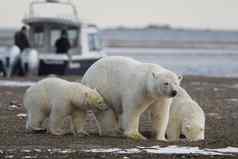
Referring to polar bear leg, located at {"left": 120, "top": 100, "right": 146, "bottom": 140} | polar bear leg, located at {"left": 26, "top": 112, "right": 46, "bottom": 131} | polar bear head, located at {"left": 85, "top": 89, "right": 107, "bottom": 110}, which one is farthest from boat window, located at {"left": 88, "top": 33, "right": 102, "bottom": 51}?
polar bear leg, located at {"left": 120, "top": 100, "right": 146, "bottom": 140}

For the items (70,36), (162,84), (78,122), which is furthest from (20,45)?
(162,84)

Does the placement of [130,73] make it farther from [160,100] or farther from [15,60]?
[15,60]

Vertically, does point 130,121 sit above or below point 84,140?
above

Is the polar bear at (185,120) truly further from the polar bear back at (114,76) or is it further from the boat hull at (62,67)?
the boat hull at (62,67)

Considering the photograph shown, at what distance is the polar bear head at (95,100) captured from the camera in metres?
12.7

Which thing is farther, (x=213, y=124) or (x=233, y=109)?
(x=233, y=109)

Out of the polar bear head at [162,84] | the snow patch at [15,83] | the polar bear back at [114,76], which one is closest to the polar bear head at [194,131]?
the polar bear head at [162,84]

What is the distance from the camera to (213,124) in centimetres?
1536

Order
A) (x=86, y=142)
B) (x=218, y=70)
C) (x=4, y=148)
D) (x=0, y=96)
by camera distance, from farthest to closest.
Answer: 1. (x=218, y=70)
2. (x=0, y=96)
3. (x=86, y=142)
4. (x=4, y=148)

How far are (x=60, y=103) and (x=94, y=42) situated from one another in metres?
21.1

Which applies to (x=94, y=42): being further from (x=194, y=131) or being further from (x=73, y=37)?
(x=194, y=131)

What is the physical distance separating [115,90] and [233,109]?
607 centimetres

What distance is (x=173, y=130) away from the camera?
13.2 metres

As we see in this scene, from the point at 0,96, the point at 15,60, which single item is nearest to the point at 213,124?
the point at 0,96
